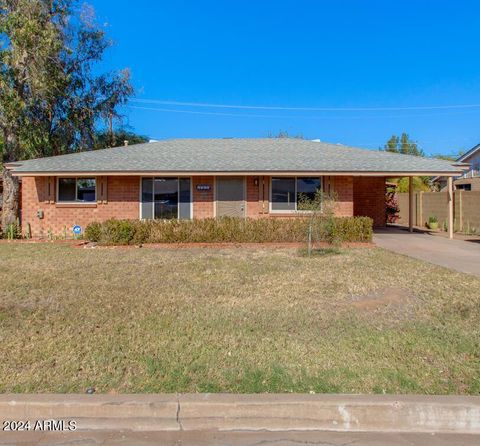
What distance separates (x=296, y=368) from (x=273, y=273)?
4707 millimetres

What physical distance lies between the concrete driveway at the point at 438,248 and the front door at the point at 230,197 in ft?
16.4

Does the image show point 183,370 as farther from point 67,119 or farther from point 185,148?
point 67,119

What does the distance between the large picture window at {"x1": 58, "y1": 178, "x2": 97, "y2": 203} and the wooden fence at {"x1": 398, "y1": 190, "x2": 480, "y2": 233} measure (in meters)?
14.5

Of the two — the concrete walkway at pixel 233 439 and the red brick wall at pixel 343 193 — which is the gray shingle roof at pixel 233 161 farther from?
the concrete walkway at pixel 233 439

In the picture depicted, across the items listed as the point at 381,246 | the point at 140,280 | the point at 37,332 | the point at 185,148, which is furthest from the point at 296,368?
the point at 185,148

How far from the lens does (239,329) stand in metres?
5.63

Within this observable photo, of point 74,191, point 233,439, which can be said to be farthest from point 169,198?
point 233,439

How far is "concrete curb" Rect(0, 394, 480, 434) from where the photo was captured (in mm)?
3596

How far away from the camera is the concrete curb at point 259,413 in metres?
3.60

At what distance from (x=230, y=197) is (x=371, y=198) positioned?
24.5 feet

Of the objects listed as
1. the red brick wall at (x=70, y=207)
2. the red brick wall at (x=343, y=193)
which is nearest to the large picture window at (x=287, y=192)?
the red brick wall at (x=343, y=193)

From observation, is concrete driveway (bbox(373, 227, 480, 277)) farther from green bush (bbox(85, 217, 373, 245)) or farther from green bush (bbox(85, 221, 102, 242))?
green bush (bbox(85, 221, 102, 242))

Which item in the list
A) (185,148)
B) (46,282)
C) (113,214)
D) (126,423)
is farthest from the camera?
(185,148)

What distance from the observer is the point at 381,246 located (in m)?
14.1
